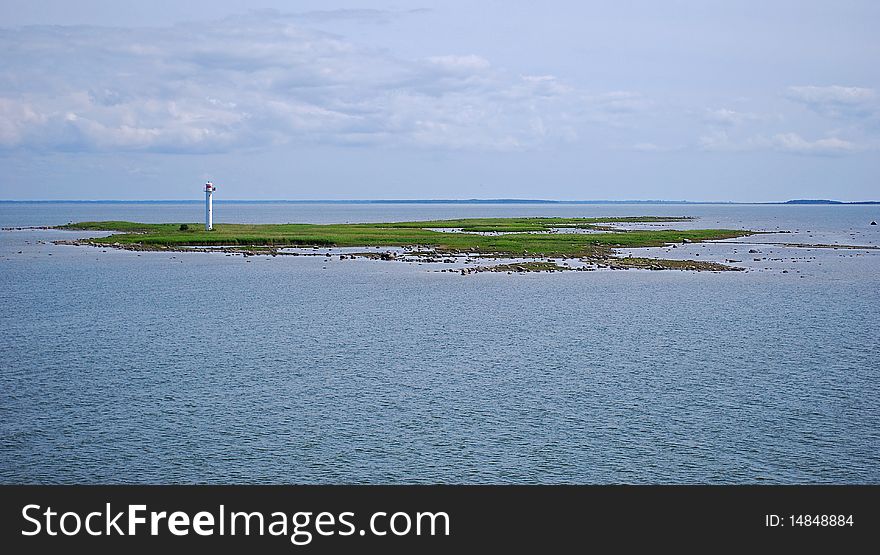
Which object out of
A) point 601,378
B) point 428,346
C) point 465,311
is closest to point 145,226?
point 465,311

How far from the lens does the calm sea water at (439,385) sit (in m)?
27.9

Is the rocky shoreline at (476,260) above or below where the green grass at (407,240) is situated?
below

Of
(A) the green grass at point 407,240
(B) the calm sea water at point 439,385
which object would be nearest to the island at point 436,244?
(A) the green grass at point 407,240

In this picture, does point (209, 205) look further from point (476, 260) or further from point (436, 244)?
point (476, 260)

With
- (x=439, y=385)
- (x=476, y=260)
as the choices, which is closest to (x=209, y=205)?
(x=476, y=260)

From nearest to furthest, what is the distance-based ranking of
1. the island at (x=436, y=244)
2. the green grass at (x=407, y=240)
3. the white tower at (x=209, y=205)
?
the island at (x=436, y=244) → the green grass at (x=407, y=240) → the white tower at (x=209, y=205)

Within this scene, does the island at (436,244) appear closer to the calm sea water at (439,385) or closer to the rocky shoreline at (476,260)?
the rocky shoreline at (476,260)

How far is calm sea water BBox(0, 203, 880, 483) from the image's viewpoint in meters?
27.9

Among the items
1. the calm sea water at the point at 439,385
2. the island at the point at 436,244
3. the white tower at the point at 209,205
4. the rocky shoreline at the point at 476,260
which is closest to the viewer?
the calm sea water at the point at 439,385

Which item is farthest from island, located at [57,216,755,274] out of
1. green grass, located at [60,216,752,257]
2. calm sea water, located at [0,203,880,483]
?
calm sea water, located at [0,203,880,483]

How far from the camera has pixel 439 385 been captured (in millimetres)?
37375
